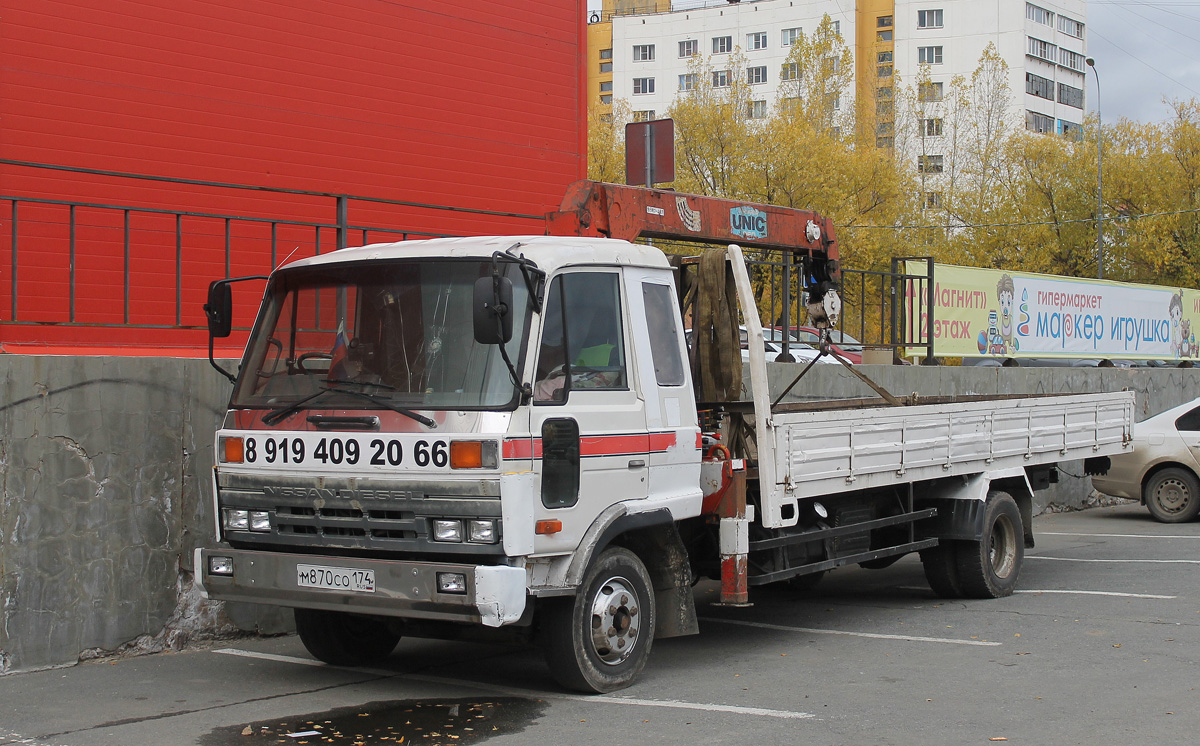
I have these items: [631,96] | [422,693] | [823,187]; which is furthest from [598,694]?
[631,96]

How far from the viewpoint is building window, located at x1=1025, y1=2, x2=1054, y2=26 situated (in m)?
74.8

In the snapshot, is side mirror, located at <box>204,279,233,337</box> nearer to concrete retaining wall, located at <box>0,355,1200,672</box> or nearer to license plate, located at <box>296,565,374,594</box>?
concrete retaining wall, located at <box>0,355,1200,672</box>

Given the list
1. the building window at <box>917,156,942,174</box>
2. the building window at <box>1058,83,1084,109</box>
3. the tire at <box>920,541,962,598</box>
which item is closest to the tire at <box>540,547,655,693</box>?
the tire at <box>920,541,962,598</box>

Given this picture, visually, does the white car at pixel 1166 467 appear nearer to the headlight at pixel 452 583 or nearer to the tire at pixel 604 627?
the tire at pixel 604 627

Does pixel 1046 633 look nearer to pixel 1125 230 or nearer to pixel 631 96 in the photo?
pixel 1125 230

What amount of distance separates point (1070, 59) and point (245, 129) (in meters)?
78.2

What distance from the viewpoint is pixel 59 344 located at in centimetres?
1069

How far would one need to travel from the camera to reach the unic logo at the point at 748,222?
889cm

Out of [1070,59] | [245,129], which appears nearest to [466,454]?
[245,129]

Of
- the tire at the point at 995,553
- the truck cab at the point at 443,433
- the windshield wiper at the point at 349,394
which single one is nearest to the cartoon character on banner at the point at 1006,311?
the tire at the point at 995,553

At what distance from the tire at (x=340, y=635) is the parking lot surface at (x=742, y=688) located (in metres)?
0.11

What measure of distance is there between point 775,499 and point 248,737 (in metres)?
3.35

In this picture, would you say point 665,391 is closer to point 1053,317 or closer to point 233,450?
point 233,450

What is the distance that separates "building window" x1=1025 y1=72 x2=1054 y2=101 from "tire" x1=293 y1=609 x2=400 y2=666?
76036mm
